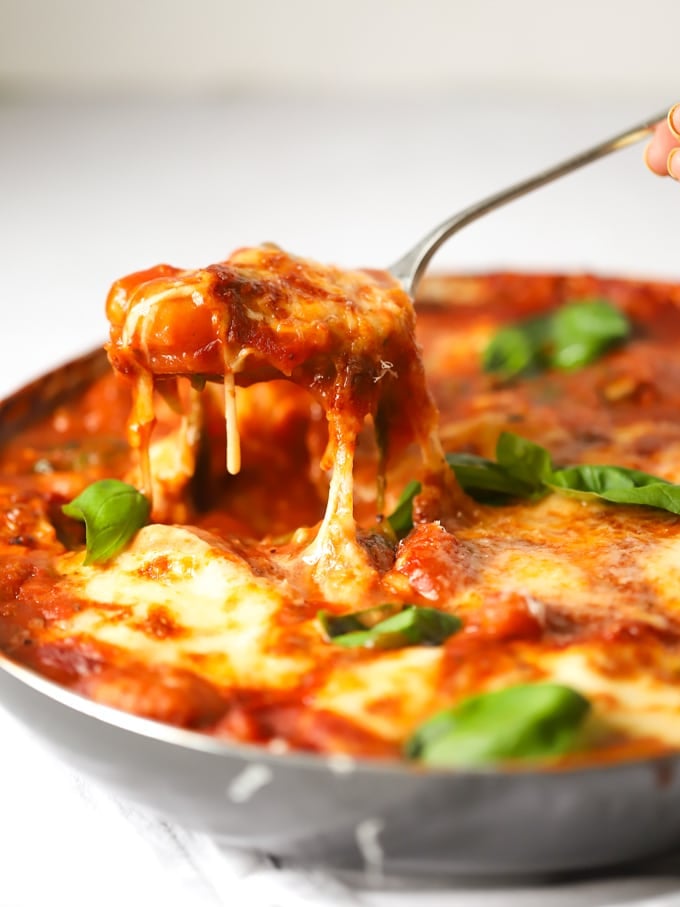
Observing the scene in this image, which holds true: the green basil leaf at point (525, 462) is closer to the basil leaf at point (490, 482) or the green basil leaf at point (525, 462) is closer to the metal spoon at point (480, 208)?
the basil leaf at point (490, 482)

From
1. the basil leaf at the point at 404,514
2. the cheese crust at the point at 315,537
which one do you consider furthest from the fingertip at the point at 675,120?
the basil leaf at the point at 404,514

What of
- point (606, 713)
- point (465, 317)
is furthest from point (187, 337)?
point (465, 317)

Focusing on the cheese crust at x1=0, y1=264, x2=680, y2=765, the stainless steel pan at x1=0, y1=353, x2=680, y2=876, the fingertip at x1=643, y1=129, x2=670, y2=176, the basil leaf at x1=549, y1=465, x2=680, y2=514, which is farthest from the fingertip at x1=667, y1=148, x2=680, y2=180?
the stainless steel pan at x1=0, y1=353, x2=680, y2=876

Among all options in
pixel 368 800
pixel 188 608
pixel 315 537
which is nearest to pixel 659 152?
pixel 315 537

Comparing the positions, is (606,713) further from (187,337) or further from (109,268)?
(109,268)

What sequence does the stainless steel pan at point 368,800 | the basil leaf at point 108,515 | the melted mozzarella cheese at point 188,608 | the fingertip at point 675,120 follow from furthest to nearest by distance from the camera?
the fingertip at point 675,120 → the basil leaf at point 108,515 → the melted mozzarella cheese at point 188,608 → the stainless steel pan at point 368,800

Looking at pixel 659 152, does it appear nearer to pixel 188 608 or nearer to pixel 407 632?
pixel 407 632
